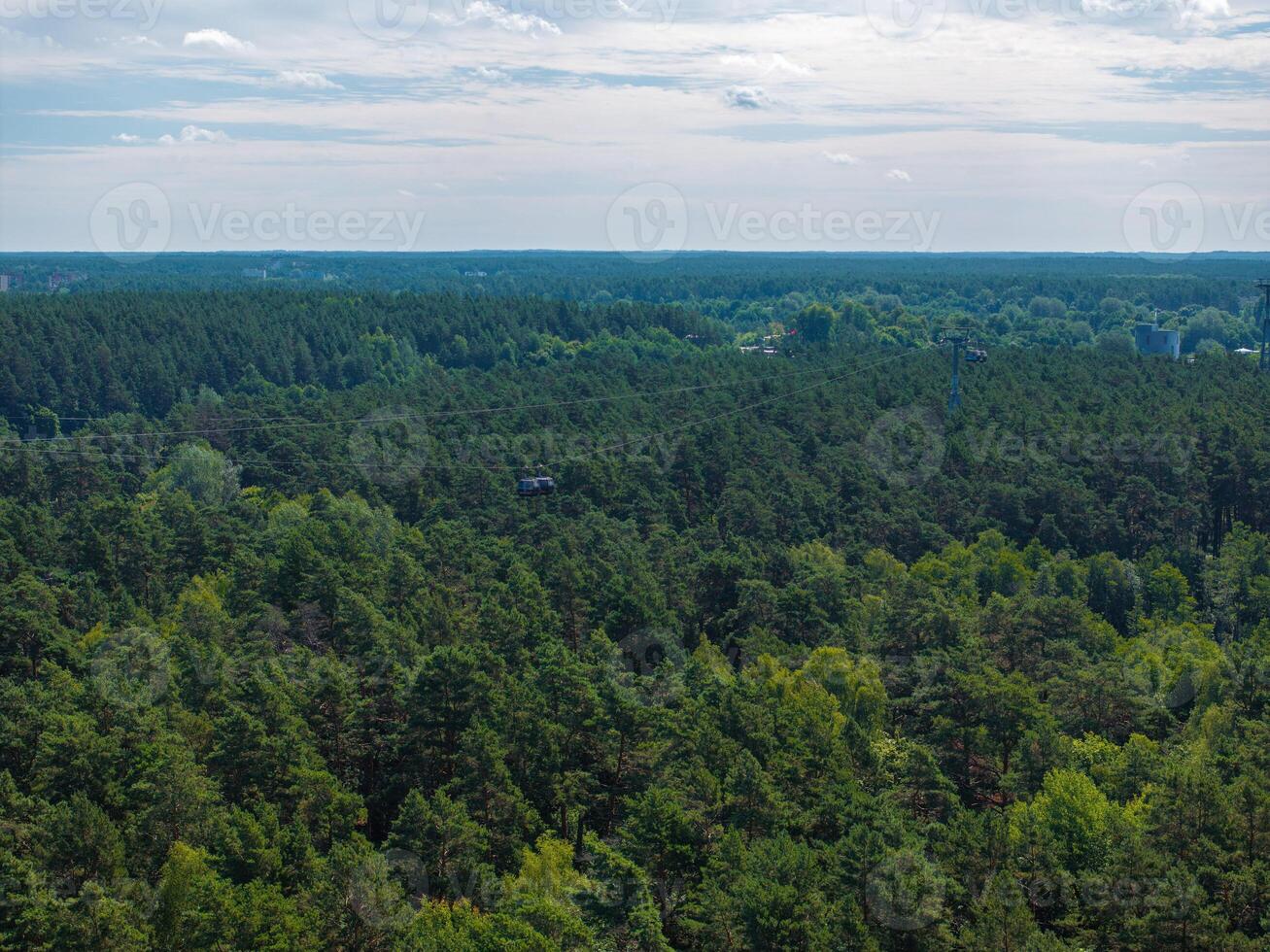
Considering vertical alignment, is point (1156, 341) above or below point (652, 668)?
above

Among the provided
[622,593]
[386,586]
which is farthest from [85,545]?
[622,593]

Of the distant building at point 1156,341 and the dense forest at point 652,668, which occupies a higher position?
the distant building at point 1156,341

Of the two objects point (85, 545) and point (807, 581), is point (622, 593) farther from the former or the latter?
point (85, 545)

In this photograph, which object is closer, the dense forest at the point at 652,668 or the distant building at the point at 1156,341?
the dense forest at the point at 652,668

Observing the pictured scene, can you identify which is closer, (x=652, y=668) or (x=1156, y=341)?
(x=652, y=668)

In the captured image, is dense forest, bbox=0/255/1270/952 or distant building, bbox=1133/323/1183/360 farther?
distant building, bbox=1133/323/1183/360

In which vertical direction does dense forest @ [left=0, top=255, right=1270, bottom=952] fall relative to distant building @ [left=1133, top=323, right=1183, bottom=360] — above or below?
below

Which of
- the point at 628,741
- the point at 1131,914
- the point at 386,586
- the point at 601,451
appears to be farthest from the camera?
the point at 601,451

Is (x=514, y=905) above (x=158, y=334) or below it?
below
